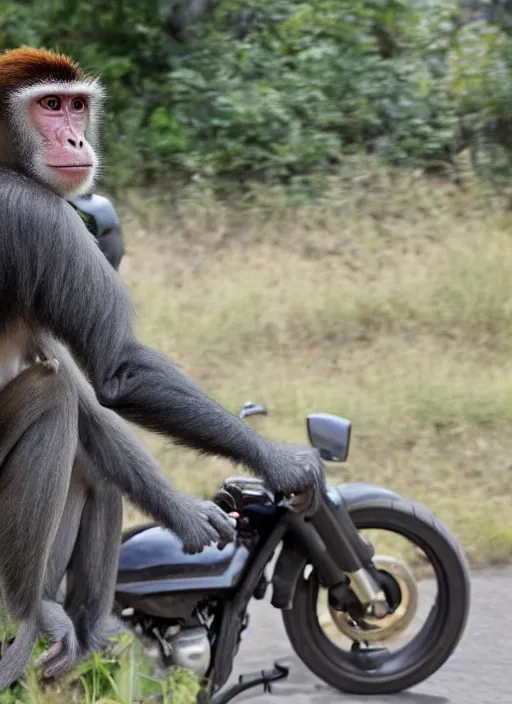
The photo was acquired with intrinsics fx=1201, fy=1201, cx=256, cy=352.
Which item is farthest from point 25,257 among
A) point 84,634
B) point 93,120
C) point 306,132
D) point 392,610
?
point 306,132

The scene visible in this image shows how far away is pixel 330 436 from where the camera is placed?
12.2ft

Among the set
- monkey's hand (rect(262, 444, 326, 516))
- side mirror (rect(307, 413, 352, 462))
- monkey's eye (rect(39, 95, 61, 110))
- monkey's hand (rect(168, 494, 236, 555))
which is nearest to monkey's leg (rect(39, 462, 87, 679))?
monkey's hand (rect(168, 494, 236, 555))

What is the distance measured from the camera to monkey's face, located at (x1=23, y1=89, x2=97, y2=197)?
10.3 feet

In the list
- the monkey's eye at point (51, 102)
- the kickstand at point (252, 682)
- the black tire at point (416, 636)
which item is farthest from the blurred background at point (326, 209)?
the monkey's eye at point (51, 102)

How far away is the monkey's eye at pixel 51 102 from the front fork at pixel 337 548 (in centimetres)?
136

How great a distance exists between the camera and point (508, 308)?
26.5 feet

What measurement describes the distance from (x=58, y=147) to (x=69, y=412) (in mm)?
717

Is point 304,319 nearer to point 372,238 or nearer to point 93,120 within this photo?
point 372,238

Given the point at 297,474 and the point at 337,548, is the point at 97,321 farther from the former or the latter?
the point at 337,548

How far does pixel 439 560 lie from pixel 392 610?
0.73 ft

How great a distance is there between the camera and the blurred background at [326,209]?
689 cm

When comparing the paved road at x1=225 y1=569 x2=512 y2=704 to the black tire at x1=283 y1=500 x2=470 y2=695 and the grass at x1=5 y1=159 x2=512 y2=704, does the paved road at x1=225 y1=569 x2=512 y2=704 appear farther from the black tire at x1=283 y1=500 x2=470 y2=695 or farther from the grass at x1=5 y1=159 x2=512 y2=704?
the grass at x1=5 y1=159 x2=512 y2=704

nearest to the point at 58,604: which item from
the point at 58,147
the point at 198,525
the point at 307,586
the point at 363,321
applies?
the point at 198,525

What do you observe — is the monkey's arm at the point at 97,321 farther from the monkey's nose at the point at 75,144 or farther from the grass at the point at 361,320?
the grass at the point at 361,320
